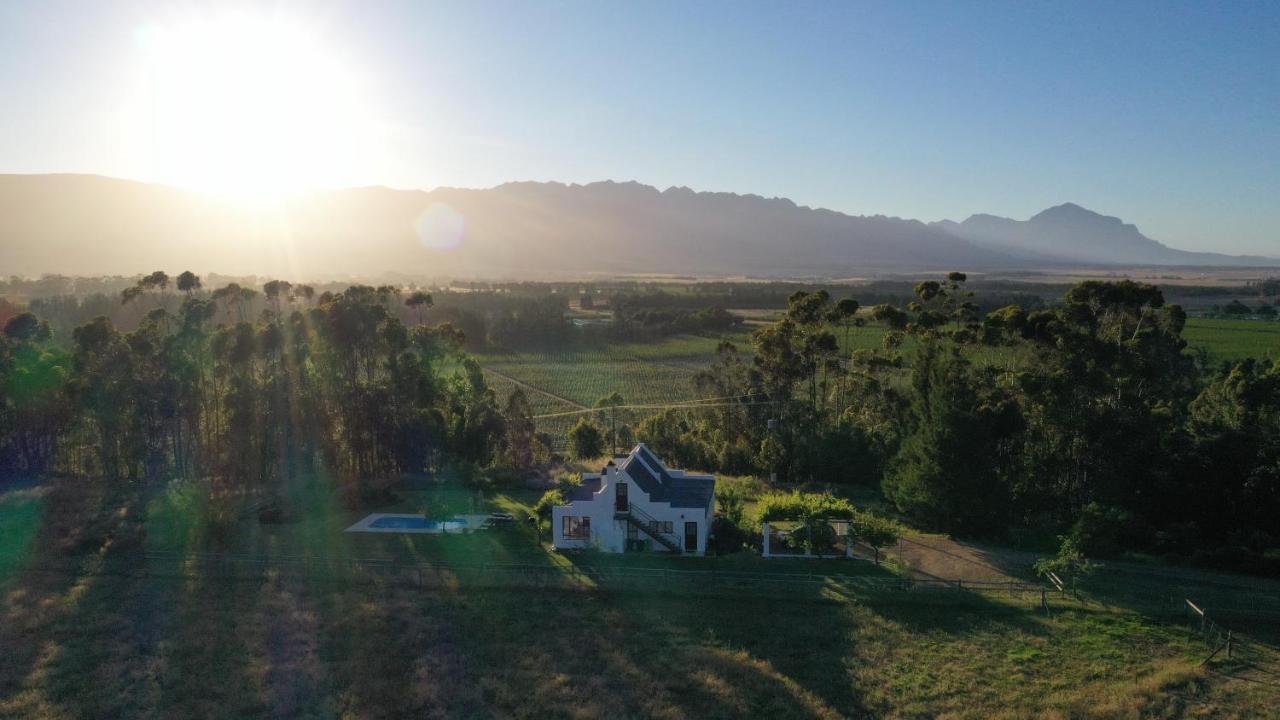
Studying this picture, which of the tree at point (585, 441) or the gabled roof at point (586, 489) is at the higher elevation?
the gabled roof at point (586, 489)

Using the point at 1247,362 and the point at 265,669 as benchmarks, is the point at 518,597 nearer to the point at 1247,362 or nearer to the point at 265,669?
the point at 265,669

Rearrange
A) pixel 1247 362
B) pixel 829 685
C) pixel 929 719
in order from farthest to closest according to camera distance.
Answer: pixel 1247 362 < pixel 829 685 < pixel 929 719

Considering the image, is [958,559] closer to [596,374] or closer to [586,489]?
[586,489]

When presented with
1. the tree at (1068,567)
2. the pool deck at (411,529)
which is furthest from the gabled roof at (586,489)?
the tree at (1068,567)

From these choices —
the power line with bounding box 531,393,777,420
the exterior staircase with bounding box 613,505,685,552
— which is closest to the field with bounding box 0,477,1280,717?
the exterior staircase with bounding box 613,505,685,552

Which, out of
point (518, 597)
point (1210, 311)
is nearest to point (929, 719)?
point (518, 597)

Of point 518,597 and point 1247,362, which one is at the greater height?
point 1247,362

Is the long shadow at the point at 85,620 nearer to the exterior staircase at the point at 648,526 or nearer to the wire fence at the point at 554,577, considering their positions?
the wire fence at the point at 554,577

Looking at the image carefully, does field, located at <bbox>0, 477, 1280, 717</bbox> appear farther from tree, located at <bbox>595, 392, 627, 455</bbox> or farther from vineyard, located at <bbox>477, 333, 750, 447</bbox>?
vineyard, located at <bbox>477, 333, 750, 447</bbox>
